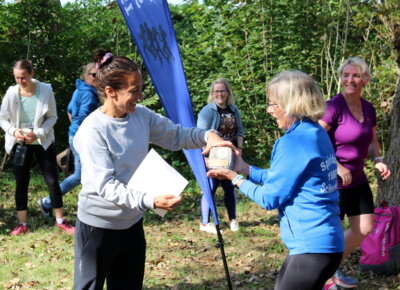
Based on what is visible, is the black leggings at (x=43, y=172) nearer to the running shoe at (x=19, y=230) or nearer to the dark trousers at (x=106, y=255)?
the running shoe at (x=19, y=230)

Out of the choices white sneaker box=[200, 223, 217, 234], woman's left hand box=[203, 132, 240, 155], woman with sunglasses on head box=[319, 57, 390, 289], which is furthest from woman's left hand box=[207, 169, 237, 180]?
white sneaker box=[200, 223, 217, 234]

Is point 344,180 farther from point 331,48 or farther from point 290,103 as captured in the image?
point 331,48

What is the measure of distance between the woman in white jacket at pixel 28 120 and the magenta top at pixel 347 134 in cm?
342

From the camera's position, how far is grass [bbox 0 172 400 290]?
16.0 feet

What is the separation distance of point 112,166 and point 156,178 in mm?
233

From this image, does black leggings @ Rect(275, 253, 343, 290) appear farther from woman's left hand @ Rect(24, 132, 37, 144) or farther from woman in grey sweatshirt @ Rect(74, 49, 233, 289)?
woman's left hand @ Rect(24, 132, 37, 144)

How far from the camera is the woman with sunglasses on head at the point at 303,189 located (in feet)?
8.63

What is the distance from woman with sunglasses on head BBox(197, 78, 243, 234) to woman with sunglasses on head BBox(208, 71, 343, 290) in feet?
11.7

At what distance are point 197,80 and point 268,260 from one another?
5590 millimetres

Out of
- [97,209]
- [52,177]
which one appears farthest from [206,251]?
[97,209]

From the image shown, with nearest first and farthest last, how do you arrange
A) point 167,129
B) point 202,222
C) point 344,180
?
point 167,129
point 344,180
point 202,222

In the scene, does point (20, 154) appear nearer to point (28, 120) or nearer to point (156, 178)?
point (28, 120)

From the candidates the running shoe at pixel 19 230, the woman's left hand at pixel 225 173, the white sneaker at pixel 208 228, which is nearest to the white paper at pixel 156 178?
the woman's left hand at pixel 225 173

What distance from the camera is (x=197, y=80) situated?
33.9ft
